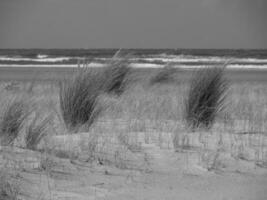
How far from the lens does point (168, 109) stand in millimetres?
6352

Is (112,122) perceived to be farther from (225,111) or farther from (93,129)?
(225,111)

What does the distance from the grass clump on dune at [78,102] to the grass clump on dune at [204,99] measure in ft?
2.99

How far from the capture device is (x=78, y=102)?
16.4 ft

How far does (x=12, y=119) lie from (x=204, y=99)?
1.96 m

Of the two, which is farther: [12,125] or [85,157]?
[12,125]

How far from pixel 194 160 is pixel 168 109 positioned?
8.62ft

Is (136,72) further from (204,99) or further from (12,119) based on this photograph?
(12,119)

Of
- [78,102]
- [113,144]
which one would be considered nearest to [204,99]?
[78,102]

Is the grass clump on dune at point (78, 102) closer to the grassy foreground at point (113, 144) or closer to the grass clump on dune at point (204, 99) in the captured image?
the grassy foreground at point (113, 144)

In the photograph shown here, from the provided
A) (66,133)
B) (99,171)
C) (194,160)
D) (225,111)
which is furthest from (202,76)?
(99,171)

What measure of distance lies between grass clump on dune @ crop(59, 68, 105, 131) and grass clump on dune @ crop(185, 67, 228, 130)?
2.99 feet

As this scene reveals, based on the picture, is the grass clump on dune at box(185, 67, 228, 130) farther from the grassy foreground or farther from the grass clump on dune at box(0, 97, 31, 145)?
the grass clump on dune at box(0, 97, 31, 145)

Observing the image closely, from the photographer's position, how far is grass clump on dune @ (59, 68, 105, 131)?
4.96m

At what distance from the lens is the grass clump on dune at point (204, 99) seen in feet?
17.2
